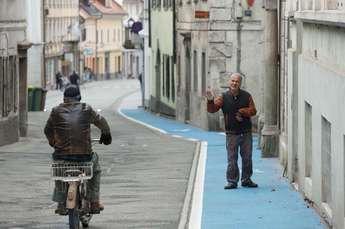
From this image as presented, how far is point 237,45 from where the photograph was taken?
38.8 m

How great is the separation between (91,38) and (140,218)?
379ft

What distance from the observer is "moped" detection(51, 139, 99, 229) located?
13.5 m

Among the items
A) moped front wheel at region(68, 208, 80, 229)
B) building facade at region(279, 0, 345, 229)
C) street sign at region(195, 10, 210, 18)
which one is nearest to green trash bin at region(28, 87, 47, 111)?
street sign at region(195, 10, 210, 18)

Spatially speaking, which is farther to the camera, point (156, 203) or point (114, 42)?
point (114, 42)

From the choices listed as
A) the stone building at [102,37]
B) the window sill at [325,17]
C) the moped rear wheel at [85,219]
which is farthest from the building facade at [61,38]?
the moped rear wheel at [85,219]

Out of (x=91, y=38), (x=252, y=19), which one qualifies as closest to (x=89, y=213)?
(x=252, y=19)

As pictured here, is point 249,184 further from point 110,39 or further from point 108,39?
point 110,39

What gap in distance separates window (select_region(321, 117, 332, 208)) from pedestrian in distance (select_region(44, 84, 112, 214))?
2588mm

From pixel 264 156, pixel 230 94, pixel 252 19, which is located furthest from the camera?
pixel 252 19

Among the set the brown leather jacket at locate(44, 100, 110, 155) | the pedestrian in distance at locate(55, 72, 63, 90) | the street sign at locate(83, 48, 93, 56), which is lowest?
the pedestrian in distance at locate(55, 72, 63, 90)

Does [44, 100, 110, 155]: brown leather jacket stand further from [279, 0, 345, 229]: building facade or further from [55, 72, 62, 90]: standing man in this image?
[55, 72, 62, 90]: standing man

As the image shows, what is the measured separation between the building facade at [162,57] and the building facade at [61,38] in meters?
42.3

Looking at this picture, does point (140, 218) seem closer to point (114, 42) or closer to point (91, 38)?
point (91, 38)

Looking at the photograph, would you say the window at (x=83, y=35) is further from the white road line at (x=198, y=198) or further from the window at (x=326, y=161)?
the window at (x=326, y=161)
